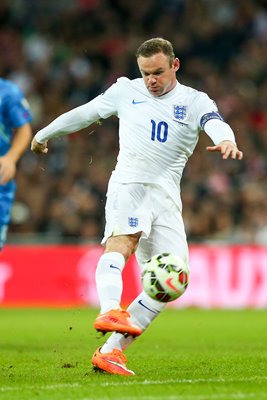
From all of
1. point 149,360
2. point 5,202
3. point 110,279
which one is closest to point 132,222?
point 110,279

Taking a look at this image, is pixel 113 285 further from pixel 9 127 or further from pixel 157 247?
pixel 9 127

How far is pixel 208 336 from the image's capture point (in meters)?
12.2

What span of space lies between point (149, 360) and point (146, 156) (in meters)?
2.06

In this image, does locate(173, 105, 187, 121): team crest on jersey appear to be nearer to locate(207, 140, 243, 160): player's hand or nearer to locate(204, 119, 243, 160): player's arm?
locate(204, 119, 243, 160): player's arm

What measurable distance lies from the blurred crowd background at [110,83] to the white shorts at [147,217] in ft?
34.2

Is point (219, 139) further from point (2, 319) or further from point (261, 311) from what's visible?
point (261, 311)

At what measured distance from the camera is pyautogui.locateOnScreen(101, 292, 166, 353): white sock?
7727 mm

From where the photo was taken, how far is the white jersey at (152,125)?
7785 mm

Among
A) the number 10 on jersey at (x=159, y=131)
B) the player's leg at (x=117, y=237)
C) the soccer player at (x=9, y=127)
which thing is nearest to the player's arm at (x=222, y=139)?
the number 10 on jersey at (x=159, y=131)

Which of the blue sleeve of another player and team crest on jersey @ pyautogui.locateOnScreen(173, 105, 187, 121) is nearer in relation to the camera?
team crest on jersey @ pyautogui.locateOnScreen(173, 105, 187, 121)

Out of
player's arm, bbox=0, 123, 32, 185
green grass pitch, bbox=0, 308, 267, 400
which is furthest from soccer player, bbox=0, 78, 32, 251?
green grass pitch, bbox=0, 308, 267, 400

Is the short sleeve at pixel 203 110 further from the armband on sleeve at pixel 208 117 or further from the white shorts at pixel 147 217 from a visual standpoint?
the white shorts at pixel 147 217

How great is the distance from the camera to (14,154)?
31.6 feet

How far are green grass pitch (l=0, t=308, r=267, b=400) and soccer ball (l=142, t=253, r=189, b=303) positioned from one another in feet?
2.00
